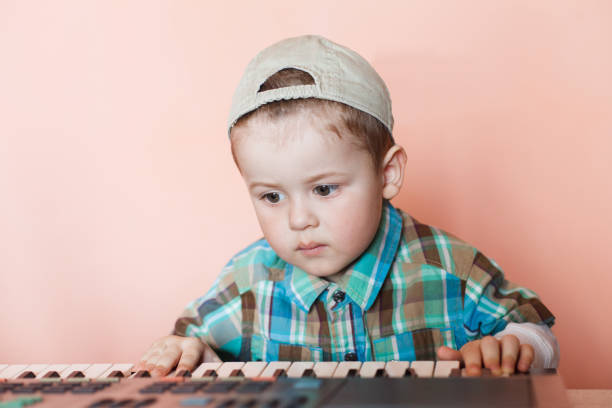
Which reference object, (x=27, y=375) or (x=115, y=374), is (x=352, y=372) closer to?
(x=115, y=374)

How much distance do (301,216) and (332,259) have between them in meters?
0.12

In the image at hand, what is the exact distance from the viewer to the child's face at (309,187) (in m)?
1.07

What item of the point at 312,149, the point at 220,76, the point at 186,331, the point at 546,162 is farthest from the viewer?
the point at 220,76

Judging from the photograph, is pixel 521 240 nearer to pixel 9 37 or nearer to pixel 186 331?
pixel 186 331

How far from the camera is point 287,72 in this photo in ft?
3.69

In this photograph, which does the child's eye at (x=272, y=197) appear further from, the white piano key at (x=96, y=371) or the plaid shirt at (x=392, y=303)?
the white piano key at (x=96, y=371)

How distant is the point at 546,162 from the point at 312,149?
0.82 m

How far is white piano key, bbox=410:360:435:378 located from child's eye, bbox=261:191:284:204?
1.25 feet

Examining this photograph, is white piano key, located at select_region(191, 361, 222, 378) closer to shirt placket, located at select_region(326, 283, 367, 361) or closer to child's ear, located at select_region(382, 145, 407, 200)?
shirt placket, located at select_region(326, 283, 367, 361)

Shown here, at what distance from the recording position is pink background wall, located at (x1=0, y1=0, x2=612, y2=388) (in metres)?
1.64

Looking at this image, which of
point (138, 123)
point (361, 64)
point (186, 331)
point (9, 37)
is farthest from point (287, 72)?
point (9, 37)

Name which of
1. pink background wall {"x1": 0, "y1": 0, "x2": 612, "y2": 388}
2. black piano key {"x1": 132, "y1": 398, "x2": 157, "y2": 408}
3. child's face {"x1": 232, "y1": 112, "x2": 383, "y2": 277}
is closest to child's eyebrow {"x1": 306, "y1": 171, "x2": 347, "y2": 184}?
child's face {"x1": 232, "y1": 112, "x2": 383, "y2": 277}

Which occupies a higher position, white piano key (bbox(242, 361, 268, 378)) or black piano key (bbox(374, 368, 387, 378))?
→ black piano key (bbox(374, 368, 387, 378))

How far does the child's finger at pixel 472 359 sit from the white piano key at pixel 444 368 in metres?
0.02
